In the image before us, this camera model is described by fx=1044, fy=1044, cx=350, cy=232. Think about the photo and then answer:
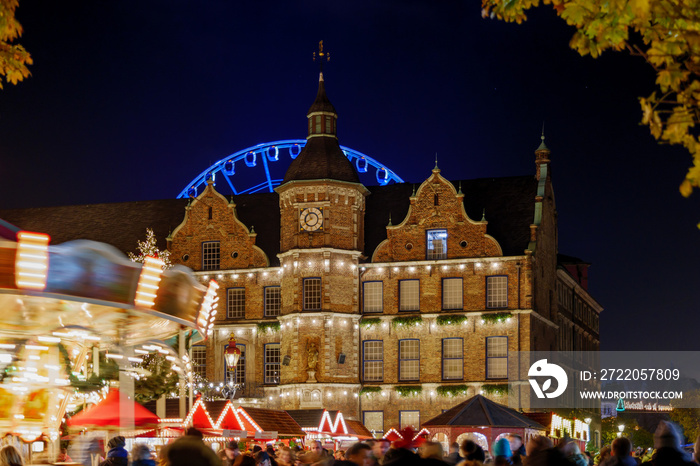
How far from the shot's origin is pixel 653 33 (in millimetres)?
8234

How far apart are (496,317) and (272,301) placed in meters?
10.8

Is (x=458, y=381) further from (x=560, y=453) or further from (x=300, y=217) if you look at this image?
(x=560, y=453)

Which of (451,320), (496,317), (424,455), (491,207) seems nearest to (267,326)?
(451,320)

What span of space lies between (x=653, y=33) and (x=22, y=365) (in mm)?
11032

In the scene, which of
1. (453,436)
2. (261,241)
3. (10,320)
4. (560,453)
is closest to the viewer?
(560,453)

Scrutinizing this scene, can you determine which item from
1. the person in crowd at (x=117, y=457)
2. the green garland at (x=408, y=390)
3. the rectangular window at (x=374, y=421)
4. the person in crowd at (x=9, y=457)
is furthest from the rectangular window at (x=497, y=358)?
the person in crowd at (x=9, y=457)

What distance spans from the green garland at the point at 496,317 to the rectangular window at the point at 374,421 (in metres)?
6.22

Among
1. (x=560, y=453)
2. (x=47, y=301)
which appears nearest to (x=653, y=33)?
(x=560, y=453)

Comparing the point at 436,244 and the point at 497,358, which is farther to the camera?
the point at 436,244

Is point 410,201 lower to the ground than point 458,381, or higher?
higher

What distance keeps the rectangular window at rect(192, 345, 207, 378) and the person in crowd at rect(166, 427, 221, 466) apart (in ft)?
143

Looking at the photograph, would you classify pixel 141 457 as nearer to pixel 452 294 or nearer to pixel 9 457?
pixel 9 457

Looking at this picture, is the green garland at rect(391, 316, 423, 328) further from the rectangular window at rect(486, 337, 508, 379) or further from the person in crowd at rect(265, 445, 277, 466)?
the person in crowd at rect(265, 445, 277, 466)

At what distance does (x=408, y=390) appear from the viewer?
46.2m
